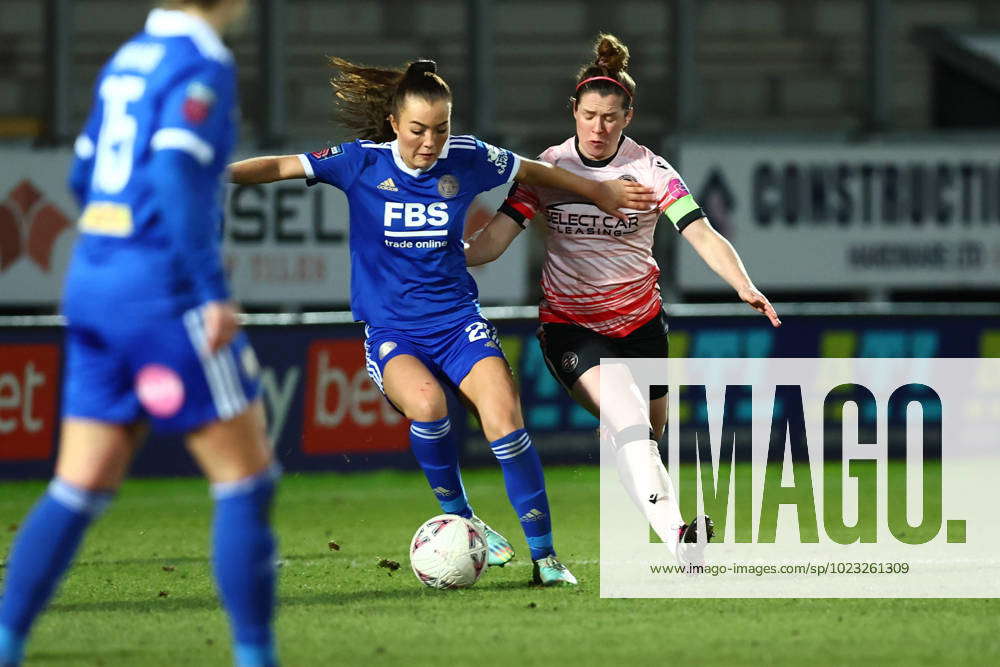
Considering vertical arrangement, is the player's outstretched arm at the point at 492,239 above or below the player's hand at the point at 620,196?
below

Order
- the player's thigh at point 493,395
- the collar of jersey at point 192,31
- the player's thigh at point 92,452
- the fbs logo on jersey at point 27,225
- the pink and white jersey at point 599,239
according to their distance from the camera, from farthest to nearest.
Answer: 1. the fbs logo on jersey at point 27,225
2. the pink and white jersey at point 599,239
3. the player's thigh at point 493,395
4. the player's thigh at point 92,452
5. the collar of jersey at point 192,31

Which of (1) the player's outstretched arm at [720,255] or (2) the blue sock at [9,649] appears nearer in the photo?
(2) the blue sock at [9,649]

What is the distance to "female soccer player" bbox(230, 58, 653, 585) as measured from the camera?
694cm

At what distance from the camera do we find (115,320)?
447 centimetres

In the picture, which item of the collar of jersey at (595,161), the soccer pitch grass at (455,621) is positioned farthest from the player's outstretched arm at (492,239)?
the soccer pitch grass at (455,621)

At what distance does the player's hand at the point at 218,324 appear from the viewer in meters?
4.39

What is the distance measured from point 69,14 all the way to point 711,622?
1141 cm

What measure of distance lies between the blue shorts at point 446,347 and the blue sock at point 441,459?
0.20 meters

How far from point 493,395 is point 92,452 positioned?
2510mm

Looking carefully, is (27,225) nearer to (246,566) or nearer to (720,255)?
(720,255)

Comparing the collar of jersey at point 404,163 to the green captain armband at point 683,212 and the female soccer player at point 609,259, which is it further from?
the green captain armband at point 683,212

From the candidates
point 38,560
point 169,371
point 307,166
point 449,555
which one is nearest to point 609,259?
point 307,166

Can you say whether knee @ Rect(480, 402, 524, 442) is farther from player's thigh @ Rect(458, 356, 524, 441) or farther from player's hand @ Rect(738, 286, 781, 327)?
player's hand @ Rect(738, 286, 781, 327)

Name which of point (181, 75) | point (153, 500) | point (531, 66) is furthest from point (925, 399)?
point (531, 66)
